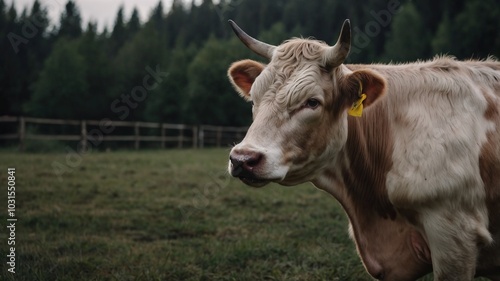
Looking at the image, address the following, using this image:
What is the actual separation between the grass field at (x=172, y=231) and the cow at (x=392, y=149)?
A: 1.28 meters

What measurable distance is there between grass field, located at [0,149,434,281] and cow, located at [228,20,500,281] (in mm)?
1284

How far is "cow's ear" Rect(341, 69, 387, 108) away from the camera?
306 centimetres

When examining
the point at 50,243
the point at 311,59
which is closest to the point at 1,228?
the point at 50,243

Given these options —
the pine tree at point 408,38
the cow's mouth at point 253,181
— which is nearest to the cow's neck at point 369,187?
the cow's mouth at point 253,181

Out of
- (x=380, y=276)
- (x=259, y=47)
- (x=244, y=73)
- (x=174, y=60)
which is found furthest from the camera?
(x=174, y=60)

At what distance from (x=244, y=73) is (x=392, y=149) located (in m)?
1.34

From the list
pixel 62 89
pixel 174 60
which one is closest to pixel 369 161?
pixel 62 89

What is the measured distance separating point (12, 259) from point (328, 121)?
3.11 m

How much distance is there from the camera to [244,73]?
384cm

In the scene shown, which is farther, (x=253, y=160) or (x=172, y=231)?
(x=172, y=231)

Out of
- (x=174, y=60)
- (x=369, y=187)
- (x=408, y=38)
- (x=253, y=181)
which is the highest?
(x=408, y=38)

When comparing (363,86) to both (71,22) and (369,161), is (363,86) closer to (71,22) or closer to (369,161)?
(369,161)

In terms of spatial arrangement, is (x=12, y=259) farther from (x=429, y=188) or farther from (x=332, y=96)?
(x=429, y=188)

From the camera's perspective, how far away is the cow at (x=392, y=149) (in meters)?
2.81
